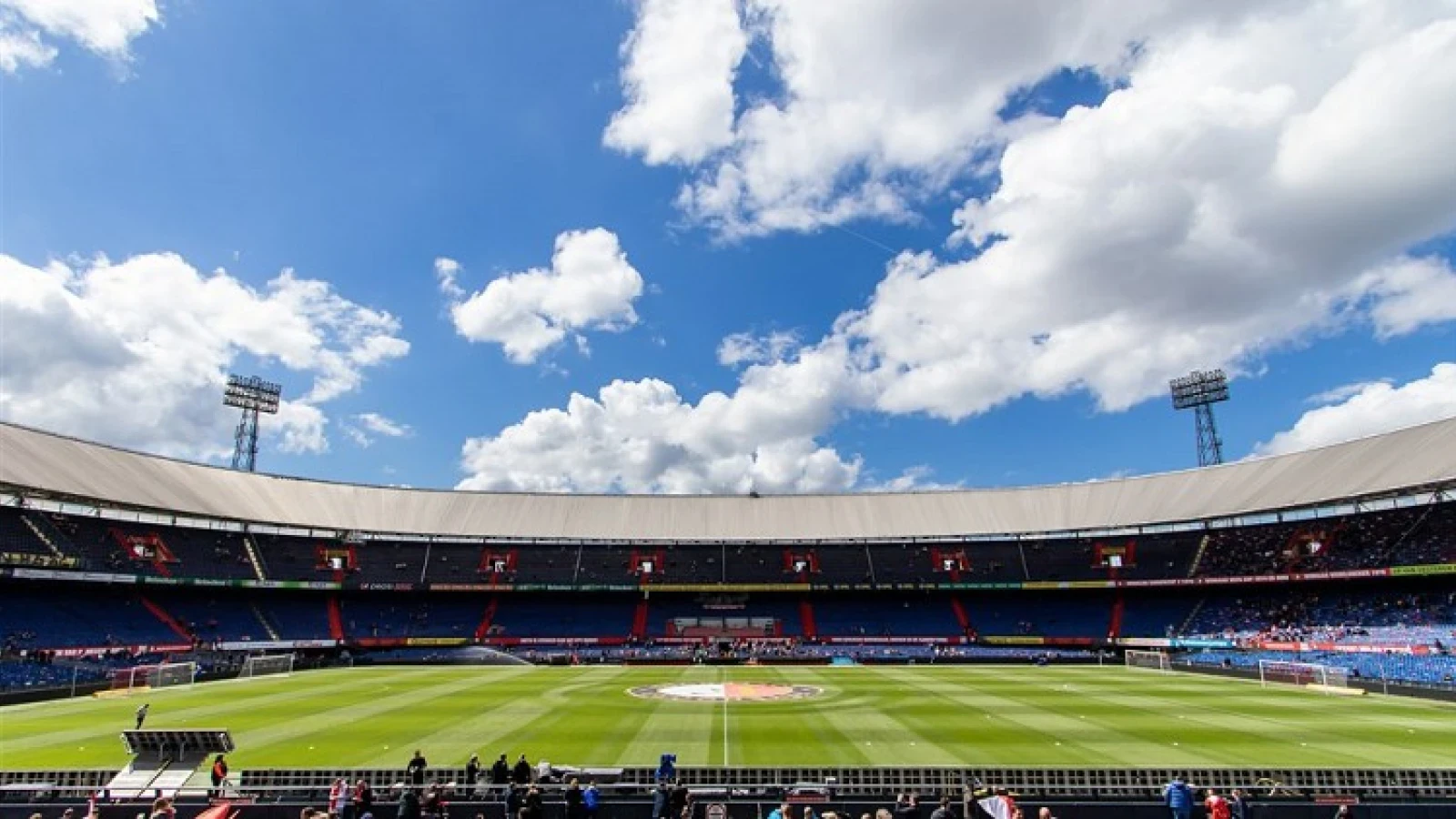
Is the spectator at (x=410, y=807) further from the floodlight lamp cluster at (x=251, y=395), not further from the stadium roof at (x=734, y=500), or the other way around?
the floodlight lamp cluster at (x=251, y=395)

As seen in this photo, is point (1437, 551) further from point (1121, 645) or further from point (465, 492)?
point (465, 492)

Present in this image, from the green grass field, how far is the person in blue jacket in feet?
Result: 26.7

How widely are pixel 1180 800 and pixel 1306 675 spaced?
38.0m

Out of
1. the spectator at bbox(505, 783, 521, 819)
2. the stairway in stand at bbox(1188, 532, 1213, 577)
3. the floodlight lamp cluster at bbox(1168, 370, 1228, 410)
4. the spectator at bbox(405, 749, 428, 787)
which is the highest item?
the floodlight lamp cluster at bbox(1168, 370, 1228, 410)

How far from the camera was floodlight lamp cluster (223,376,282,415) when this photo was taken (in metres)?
84.1

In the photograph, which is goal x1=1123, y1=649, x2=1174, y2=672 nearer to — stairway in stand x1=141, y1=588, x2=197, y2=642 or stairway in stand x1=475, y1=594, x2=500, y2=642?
stairway in stand x1=475, y1=594, x2=500, y2=642

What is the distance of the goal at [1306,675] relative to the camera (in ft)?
138

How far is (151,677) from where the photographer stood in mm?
45438

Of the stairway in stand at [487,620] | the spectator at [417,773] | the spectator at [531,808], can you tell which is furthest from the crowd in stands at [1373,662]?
the stairway in stand at [487,620]

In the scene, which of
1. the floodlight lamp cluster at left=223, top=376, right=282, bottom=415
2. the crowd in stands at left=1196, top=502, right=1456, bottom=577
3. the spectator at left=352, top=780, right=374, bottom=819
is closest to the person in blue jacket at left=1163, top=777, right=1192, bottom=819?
the spectator at left=352, top=780, right=374, bottom=819

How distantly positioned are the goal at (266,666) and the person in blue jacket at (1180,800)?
54616 millimetres

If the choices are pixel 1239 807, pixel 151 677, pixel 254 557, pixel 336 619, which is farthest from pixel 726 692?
pixel 254 557

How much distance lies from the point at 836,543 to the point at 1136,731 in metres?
54.7

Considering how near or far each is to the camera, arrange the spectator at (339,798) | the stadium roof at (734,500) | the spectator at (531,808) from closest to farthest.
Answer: the spectator at (531,808)
the spectator at (339,798)
the stadium roof at (734,500)
